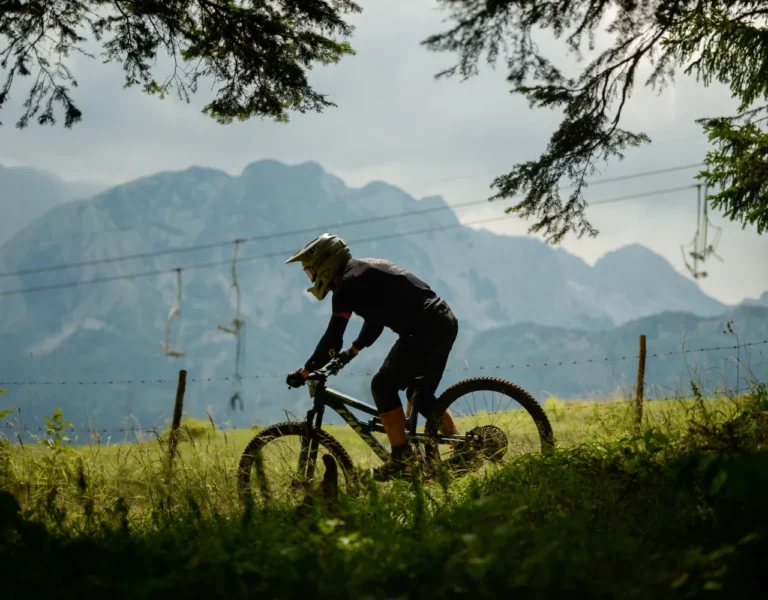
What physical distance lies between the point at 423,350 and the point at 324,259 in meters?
0.97

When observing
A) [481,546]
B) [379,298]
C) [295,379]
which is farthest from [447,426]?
[481,546]

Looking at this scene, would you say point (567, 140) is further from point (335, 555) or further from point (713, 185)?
point (335, 555)

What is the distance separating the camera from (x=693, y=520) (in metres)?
2.91

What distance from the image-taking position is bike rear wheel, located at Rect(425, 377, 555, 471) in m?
4.95

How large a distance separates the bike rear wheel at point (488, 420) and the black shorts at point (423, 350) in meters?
0.31

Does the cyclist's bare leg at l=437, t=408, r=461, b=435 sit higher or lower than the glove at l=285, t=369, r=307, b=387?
lower

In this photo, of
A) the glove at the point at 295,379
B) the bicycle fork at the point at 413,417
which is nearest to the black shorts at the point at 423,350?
the bicycle fork at the point at 413,417

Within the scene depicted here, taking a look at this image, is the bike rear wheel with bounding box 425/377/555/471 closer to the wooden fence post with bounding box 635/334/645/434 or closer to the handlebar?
Result: the handlebar

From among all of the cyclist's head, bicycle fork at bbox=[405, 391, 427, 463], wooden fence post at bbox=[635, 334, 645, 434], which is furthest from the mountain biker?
wooden fence post at bbox=[635, 334, 645, 434]

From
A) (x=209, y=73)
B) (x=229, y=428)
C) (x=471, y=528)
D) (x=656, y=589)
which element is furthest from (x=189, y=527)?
(x=209, y=73)

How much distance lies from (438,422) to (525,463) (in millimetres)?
1033

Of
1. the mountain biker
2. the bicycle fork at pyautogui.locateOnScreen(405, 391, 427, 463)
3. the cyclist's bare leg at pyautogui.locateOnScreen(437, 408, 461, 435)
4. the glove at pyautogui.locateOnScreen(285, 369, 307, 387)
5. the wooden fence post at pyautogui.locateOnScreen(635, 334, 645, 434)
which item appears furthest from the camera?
the wooden fence post at pyautogui.locateOnScreen(635, 334, 645, 434)

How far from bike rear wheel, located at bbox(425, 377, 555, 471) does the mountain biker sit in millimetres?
312

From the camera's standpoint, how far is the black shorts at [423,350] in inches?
190
